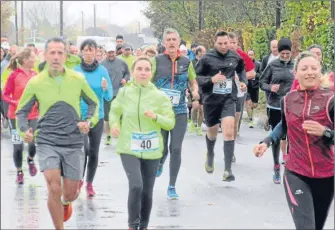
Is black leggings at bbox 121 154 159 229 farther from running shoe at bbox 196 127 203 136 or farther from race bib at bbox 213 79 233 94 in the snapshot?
running shoe at bbox 196 127 203 136

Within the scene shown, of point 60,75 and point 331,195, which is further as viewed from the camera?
point 60,75

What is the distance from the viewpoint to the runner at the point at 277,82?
39.9 feet

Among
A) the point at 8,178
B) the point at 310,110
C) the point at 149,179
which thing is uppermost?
the point at 310,110

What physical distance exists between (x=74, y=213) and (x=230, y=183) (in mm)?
3015

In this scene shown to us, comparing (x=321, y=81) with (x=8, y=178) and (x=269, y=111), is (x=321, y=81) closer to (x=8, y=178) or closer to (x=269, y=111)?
(x=269, y=111)

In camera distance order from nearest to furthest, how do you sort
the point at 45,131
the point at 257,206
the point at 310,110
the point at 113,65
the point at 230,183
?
the point at 310,110, the point at 45,131, the point at 257,206, the point at 230,183, the point at 113,65

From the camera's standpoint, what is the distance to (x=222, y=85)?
39.4ft

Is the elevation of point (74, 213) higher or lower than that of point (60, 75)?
lower

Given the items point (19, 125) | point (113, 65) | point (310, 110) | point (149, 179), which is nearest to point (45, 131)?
point (19, 125)

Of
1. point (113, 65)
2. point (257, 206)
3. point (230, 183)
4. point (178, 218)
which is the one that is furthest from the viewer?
point (113, 65)

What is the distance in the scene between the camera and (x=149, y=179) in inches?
328

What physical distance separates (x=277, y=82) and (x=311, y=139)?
214 inches

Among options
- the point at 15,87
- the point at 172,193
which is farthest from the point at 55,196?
the point at 15,87

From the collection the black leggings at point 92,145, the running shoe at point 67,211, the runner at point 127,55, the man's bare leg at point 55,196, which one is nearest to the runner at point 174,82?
the black leggings at point 92,145
